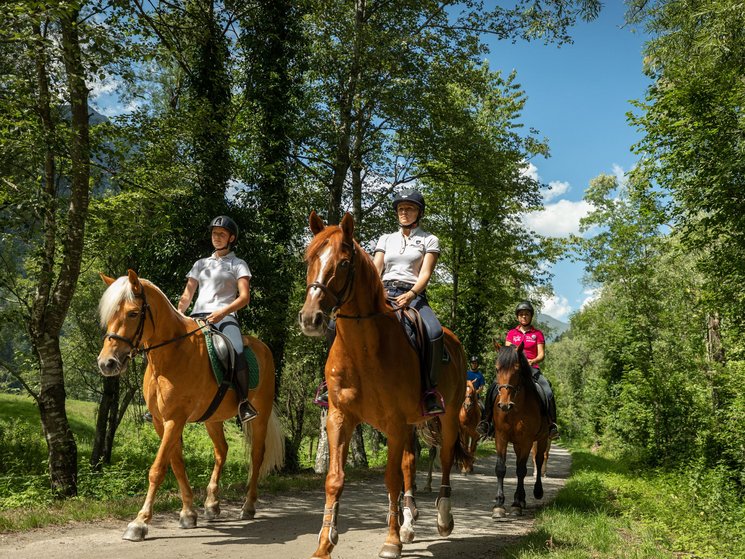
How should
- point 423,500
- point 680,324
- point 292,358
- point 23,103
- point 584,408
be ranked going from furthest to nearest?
point 584,408
point 680,324
point 292,358
point 423,500
point 23,103

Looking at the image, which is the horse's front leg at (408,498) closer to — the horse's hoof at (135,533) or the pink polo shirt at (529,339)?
the horse's hoof at (135,533)

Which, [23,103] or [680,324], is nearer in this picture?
[23,103]

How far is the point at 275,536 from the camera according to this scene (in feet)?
21.8

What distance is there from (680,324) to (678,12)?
13168 mm

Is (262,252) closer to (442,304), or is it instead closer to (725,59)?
(725,59)

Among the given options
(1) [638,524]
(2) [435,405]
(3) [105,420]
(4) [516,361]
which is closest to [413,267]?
(2) [435,405]

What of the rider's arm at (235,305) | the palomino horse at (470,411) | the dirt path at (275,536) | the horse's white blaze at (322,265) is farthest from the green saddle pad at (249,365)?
the palomino horse at (470,411)

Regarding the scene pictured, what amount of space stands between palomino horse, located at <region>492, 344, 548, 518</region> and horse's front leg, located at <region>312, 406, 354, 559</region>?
178 inches

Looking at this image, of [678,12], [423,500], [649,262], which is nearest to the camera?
[423,500]

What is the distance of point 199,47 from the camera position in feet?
43.7

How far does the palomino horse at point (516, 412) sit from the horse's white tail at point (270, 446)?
3429mm

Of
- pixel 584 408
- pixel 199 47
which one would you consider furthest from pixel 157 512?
pixel 584 408

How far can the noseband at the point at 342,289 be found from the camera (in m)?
4.42

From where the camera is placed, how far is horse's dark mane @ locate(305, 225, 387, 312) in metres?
4.69
